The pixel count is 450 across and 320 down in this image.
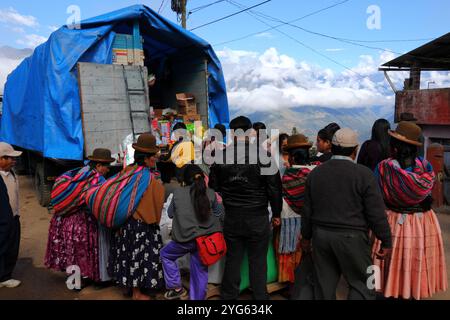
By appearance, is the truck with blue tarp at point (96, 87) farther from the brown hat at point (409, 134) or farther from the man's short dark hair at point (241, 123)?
the brown hat at point (409, 134)

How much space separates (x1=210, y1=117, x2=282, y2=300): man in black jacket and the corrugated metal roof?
34.7ft

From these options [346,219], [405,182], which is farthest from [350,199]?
[405,182]

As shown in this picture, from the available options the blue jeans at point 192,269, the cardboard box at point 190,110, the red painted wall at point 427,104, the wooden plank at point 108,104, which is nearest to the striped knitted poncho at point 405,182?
the blue jeans at point 192,269

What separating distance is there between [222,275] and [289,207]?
92 centimetres

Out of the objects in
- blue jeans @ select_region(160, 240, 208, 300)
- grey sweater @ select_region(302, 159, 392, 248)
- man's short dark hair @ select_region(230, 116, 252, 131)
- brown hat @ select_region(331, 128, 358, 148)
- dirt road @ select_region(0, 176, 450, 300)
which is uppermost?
man's short dark hair @ select_region(230, 116, 252, 131)

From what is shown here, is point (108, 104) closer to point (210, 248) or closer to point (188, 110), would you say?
point (188, 110)

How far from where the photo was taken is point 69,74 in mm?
6004

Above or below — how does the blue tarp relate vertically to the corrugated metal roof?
below

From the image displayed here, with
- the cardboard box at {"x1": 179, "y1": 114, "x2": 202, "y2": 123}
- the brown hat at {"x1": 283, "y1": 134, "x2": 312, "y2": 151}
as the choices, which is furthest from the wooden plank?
the brown hat at {"x1": 283, "y1": 134, "x2": 312, "y2": 151}

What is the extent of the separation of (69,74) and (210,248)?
14.4 ft

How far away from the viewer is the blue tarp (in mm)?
5973

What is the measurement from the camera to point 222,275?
11.4 ft

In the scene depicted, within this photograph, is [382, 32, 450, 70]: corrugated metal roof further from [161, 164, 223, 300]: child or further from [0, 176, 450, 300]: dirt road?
[161, 164, 223, 300]: child

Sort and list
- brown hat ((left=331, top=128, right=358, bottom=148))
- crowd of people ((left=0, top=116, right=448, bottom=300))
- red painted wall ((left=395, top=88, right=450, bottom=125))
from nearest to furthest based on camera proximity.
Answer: brown hat ((left=331, top=128, right=358, bottom=148)) < crowd of people ((left=0, top=116, right=448, bottom=300)) < red painted wall ((left=395, top=88, right=450, bottom=125))
